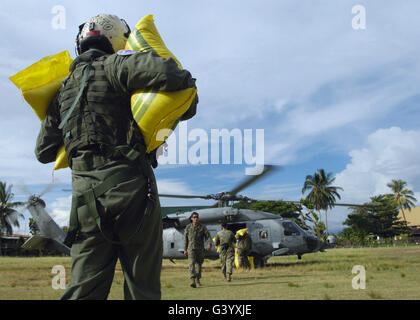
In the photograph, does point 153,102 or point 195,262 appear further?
point 195,262

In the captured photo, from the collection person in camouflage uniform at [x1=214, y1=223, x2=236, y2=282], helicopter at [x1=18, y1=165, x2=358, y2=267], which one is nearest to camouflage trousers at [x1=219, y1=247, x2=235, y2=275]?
person in camouflage uniform at [x1=214, y1=223, x2=236, y2=282]

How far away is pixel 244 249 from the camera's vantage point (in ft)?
41.5

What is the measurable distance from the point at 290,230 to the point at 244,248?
8.19ft

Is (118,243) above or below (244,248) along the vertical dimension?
above

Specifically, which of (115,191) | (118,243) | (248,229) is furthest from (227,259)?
(115,191)

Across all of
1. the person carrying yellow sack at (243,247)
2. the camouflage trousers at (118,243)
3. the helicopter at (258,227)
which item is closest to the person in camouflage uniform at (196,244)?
the person carrying yellow sack at (243,247)

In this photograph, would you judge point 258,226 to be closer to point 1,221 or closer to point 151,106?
point 151,106

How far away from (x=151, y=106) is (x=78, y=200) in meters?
0.69

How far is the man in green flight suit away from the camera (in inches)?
81.2

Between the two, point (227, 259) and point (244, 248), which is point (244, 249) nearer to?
point (244, 248)

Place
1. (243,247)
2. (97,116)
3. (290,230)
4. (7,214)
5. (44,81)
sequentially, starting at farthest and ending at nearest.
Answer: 1. (7,214)
2. (290,230)
3. (243,247)
4. (44,81)
5. (97,116)

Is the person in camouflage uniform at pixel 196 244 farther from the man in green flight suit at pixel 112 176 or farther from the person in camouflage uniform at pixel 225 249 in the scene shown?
the man in green flight suit at pixel 112 176
